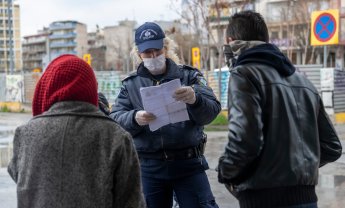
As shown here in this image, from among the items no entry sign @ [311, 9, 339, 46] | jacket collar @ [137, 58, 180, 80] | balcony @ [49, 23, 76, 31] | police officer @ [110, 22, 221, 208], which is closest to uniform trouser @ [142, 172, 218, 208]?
police officer @ [110, 22, 221, 208]

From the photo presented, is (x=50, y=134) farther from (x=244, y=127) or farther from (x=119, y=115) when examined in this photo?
(x=119, y=115)

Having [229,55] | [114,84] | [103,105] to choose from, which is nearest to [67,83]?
[229,55]

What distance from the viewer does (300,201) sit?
2.66 metres

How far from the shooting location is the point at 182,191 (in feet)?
12.1

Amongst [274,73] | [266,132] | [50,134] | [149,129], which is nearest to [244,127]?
[266,132]

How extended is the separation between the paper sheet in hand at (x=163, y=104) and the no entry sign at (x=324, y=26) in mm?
13482

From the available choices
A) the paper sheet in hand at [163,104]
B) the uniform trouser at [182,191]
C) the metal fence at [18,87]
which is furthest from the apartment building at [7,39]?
the paper sheet in hand at [163,104]

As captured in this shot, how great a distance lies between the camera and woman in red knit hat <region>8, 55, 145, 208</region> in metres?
2.29

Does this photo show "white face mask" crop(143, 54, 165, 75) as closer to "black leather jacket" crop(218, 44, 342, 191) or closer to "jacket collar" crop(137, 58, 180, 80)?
"jacket collar" crop(137, 58, 180, 80)

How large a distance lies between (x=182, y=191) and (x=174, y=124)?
18.3 inches

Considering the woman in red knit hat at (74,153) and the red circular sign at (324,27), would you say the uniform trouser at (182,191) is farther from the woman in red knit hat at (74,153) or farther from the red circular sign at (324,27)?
the red circular sign at (324,27)

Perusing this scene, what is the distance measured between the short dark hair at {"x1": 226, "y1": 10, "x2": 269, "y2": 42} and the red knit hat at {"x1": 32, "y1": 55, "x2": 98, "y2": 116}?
0.81 meters

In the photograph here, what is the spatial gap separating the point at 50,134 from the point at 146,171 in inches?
58.2

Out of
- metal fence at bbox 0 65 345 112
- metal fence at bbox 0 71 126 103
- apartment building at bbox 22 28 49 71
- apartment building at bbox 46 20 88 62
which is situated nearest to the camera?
metal fence at bbox 0 65 345 112
